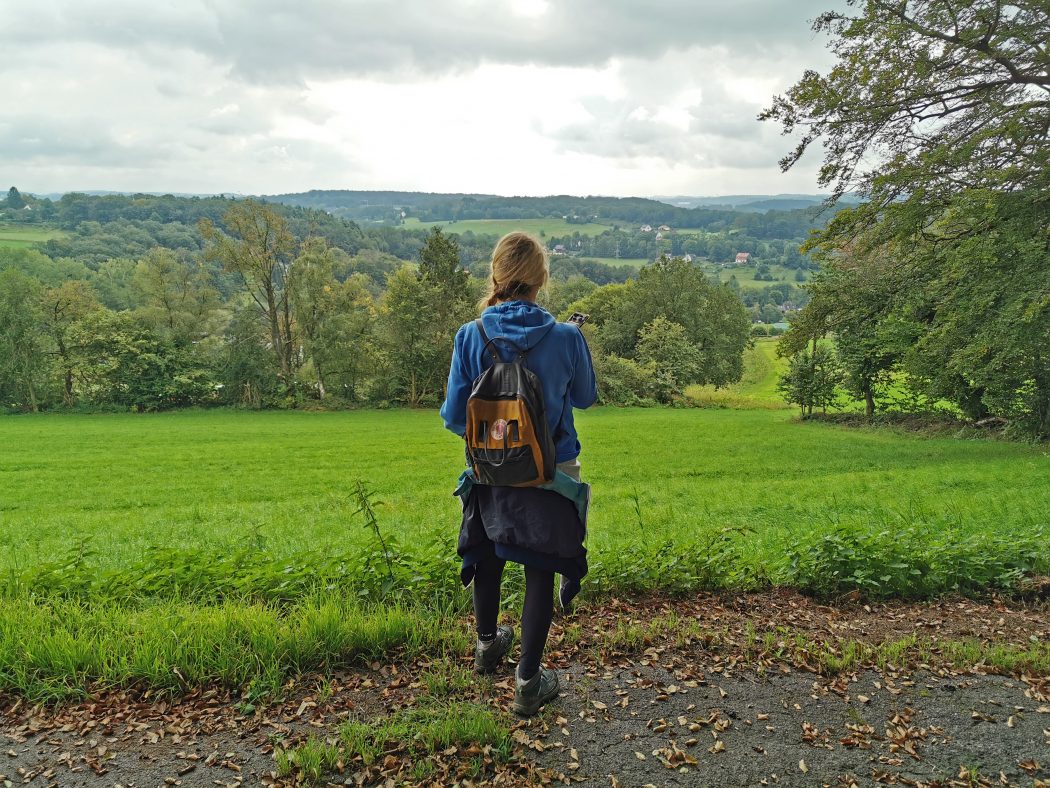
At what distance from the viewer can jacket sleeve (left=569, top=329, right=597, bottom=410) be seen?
10.3 feet

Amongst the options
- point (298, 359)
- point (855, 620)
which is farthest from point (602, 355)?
point (855, 620)

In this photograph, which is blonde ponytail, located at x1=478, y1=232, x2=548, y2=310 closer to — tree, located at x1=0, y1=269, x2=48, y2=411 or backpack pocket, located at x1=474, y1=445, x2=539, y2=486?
backpack pocket, located at x1=474, y1=445, x2=539, y2=486

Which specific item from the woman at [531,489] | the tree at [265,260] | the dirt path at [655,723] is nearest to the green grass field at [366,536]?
the dirt path at [655,723]

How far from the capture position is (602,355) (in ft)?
153

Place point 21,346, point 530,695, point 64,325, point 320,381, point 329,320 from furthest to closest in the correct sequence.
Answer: point 320,381 → point 329,320 → point 64,325 → point 21,346 → point 530,695

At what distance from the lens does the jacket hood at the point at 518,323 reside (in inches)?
119

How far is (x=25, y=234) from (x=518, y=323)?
430 feet

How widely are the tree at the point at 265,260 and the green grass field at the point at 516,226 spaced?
108 m

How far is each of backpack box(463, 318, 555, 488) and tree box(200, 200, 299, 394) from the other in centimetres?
4286

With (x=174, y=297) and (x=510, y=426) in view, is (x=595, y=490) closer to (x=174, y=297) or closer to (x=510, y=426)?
(x=510, y=426)

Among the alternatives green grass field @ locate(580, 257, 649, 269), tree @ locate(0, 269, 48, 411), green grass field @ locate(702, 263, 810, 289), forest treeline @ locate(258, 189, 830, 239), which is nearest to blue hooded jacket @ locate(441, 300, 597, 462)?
tree @ locate(0, 269, 48, 411)

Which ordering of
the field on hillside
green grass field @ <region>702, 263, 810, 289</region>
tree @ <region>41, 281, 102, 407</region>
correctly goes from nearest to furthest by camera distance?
the field on hillside, tree @ <region>41, 281, 102, 407</region>, green grass field @ <region>702, 263, 810, 289</region>

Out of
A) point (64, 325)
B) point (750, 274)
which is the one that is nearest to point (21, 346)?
point (64, 325)

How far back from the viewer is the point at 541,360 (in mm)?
3029
